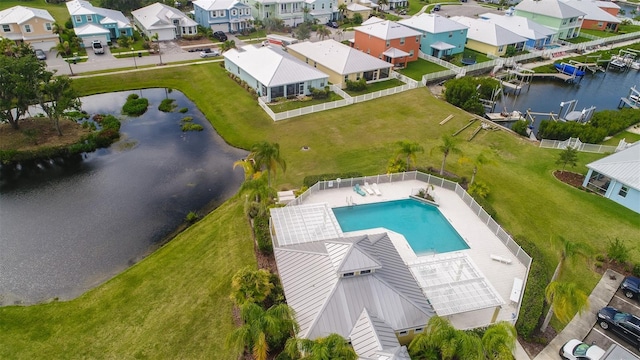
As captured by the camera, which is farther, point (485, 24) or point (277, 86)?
point (485, 24)

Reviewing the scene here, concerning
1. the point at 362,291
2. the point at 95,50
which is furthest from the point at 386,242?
the point at 95,50

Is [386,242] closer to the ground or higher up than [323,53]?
closer to the ground

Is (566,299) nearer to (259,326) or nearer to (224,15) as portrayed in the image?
(259,326)

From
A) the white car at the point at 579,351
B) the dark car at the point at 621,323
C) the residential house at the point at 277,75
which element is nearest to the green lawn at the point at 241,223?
the residential house at the point at 277,75

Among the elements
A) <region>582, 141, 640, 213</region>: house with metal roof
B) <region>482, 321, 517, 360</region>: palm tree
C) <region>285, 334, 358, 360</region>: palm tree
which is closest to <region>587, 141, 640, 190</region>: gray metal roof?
<region>582, 141, 640, 213</region>: house with metal roof

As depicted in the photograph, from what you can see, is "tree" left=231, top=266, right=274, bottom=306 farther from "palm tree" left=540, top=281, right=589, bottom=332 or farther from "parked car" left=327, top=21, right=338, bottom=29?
"parked car" left=327, top=21, right=338, bottom=29

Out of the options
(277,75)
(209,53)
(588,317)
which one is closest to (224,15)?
(209,53)

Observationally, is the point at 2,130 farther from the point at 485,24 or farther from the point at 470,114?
the point at 485,24
